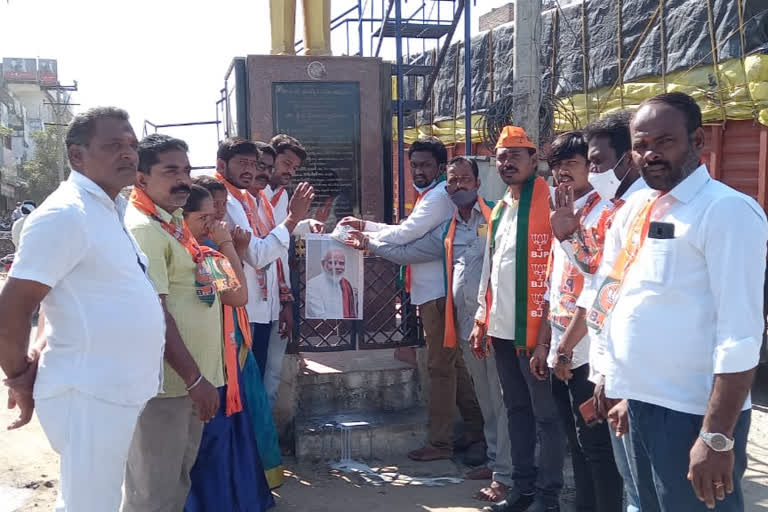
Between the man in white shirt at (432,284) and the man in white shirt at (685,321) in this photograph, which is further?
the man in white shirt at (432,284)

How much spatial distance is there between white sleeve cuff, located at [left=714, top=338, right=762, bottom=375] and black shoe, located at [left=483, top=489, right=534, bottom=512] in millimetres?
1997

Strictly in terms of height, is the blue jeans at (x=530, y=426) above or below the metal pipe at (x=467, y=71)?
below

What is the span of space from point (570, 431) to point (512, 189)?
123 cm

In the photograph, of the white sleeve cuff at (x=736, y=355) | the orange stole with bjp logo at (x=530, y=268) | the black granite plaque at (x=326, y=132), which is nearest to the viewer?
the white sleeve cuff at (x=736, y=355)

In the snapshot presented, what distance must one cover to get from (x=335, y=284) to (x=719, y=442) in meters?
3.05

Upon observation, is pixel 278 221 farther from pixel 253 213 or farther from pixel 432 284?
pixel 432 284

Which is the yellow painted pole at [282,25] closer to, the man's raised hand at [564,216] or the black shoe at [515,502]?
the man's raised hand at [564,216]

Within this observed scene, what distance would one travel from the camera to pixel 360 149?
6.14m

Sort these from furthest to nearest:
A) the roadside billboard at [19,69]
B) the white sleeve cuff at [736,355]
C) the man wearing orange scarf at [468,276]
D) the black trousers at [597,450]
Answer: the roadside billboard at [19,69], the man wearing orange scarf at [468,276], the black trousers at [597,450], the white sleeve cuff at [736,355]

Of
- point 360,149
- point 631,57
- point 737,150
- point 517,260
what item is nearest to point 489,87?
point 631,57

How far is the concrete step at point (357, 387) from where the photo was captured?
4.70 metres

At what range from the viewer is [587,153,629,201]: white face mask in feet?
9.37

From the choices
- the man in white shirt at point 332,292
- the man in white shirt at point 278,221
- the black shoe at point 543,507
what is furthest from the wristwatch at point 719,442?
the man in white shirt at point 332,292

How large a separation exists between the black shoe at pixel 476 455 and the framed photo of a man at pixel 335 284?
1124 millimetres
